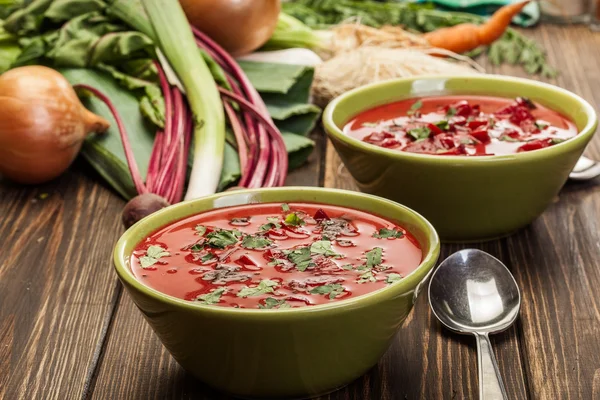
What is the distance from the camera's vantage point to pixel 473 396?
168cm

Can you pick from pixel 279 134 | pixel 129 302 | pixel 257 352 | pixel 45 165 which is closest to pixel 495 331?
pixel 257 352

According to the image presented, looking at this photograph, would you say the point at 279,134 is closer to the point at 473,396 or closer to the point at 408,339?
the point at 408,339

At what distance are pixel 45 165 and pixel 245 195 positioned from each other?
0.98m

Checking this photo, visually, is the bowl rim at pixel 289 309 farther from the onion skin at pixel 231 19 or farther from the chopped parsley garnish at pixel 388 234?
the onion skin at pixel 231 19

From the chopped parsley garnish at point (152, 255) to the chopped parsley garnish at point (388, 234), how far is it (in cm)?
40

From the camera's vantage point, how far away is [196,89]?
2.93 meters

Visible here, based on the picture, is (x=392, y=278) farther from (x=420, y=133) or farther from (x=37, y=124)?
(x=37, y=124)

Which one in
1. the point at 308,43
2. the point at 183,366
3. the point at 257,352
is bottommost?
the point at 308,43

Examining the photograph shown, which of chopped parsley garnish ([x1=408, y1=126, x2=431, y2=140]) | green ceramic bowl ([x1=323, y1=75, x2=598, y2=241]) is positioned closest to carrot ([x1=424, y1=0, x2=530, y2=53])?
green ceramic bowl ([x1=323, y1=75, x2=598, y2=241])

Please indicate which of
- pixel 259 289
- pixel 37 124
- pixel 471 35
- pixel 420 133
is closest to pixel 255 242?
pixel 259 289

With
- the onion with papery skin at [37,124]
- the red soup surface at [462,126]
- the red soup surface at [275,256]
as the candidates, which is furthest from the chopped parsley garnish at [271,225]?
the onion with papery skin at [37,124]

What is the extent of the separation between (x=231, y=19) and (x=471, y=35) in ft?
3.93

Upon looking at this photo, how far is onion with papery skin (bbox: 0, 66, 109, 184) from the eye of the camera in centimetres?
264

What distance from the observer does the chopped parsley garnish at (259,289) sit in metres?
1.55
